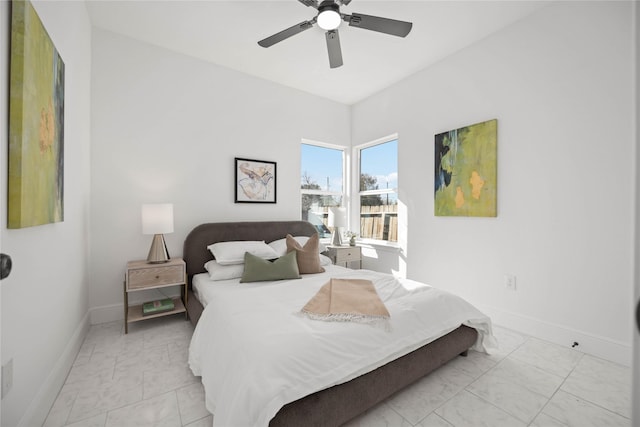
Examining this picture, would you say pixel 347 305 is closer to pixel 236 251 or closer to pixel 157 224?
pixel 236 251

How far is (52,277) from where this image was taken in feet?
5.22

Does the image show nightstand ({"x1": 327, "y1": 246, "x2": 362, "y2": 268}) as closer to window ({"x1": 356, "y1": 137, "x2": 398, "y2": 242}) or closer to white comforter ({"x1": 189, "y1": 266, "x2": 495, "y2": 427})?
window ({"x1": 356, "y1": 137, "x2": 398, "y2": 242})

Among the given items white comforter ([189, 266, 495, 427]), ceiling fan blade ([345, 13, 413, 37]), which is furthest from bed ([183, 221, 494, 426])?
ceiling fan blade ([345, 13, 413, 37])

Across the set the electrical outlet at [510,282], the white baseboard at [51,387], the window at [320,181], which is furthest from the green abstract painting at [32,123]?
the electrical outlet at [510,282]

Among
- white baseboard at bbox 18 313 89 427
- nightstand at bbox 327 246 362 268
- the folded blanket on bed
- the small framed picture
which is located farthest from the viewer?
nightstand at bbox 327 246 362 268

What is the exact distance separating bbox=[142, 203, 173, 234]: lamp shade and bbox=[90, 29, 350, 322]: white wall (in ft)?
1.31

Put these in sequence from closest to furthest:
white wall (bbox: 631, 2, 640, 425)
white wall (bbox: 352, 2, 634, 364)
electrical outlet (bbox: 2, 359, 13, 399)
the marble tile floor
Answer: white wall (bbox: 631, 2, 640, 425) < electrical outlet (bbox: 2, 359, 13, 399) < the marble tile floor < white wall (bbox: 352, 2, 634, 364)

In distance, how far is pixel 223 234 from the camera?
3.16 m

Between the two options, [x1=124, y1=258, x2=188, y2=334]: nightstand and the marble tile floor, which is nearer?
the marble tile floor

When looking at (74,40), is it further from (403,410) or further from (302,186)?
(403,410)

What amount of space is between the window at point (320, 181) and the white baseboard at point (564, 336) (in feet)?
7.87

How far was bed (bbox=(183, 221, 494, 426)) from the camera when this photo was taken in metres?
1.13

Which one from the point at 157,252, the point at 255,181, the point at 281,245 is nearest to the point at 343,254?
the point at 281,245

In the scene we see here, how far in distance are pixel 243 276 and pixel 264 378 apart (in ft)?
4.77
